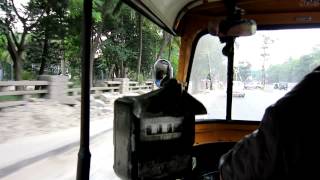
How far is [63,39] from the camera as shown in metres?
19.3

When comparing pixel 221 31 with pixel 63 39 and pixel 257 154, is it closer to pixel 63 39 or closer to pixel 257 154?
pixel 257 154

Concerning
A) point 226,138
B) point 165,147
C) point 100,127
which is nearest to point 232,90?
point 226,138

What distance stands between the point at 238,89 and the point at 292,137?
117 inches

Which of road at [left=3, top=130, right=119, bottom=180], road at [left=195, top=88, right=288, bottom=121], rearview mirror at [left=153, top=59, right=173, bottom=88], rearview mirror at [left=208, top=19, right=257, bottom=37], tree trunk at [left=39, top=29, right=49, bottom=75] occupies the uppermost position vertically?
tree trunk at [left=39, top=29, right=49, bottom=75]

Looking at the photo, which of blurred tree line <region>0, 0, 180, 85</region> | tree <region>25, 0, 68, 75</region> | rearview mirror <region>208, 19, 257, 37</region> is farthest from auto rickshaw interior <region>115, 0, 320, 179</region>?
tree <region>25, 0, 68, 75</region>

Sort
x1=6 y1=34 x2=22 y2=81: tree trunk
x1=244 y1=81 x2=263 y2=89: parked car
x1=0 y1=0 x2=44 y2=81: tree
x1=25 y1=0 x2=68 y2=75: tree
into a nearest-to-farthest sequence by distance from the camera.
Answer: x1=244 y1=81 x2=263 y2=89: parked car < x1=0 y1=0 x2=44 y2=81: tree < x1=6 y1=34 x2=22 y2=81: tree trunk < x1=25 y1=0 x2=68 y2=75: tree

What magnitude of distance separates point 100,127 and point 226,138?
8.36 m

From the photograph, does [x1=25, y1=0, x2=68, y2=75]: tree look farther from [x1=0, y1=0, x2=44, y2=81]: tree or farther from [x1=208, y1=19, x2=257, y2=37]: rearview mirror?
[x1=208, y1=19, x2=257, y2=37]: rearview mirror

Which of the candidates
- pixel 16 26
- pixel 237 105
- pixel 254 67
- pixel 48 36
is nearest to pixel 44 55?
pixel 48 36

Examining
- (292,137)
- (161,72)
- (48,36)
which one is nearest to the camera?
(292,137)

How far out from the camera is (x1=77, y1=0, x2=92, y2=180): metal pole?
6.47ft

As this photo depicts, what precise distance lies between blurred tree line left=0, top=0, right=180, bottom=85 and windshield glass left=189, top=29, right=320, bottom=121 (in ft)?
37.7

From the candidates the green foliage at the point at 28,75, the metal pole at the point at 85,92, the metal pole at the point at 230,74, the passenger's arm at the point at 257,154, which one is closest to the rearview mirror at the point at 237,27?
the metal pole at the point at 230,74

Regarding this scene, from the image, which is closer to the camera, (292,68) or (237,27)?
(237,27)
